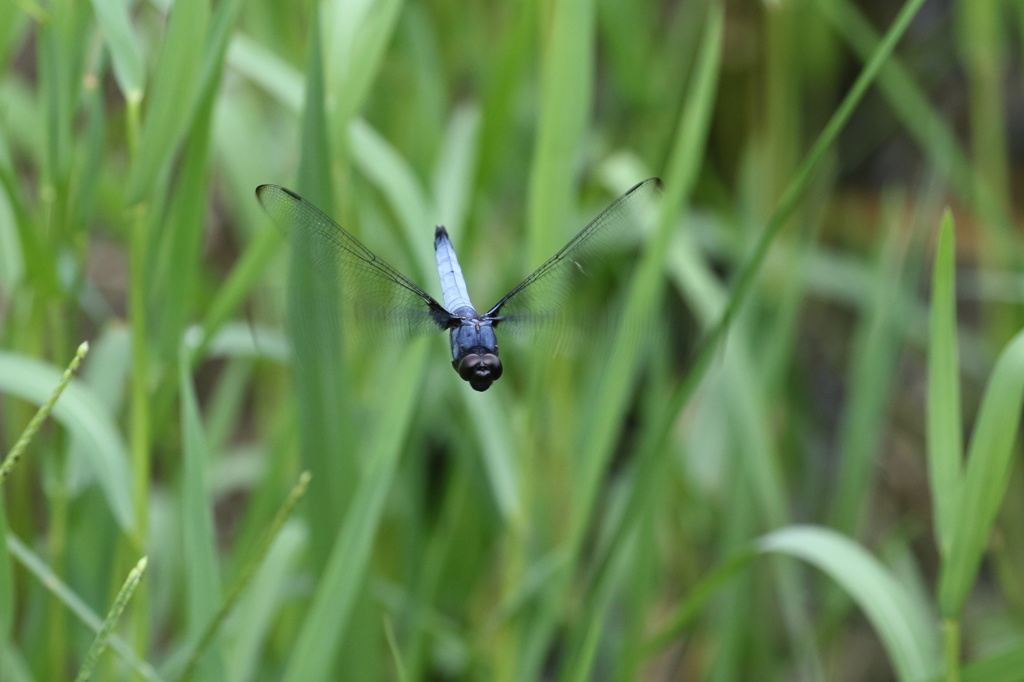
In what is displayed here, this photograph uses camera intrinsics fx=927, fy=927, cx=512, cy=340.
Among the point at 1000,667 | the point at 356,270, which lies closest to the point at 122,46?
the point at 356,270

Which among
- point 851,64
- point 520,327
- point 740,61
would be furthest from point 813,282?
point 520,327

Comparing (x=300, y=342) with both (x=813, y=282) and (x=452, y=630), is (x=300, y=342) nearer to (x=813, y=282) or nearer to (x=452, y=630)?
(x=452, y=630)

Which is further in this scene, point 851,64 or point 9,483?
point 851,64

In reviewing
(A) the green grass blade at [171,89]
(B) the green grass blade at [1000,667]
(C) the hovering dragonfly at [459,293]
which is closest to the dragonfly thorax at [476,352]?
(C) the hovering dragonfly at [459,293]

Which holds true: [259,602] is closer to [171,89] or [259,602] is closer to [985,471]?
[171,89]

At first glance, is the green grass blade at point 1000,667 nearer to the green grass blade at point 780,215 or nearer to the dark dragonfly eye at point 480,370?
the green grass blade at point 780,215

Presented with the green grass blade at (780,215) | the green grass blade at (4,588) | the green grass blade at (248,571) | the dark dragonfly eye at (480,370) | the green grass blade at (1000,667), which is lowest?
the green grass blade at (4,588)
